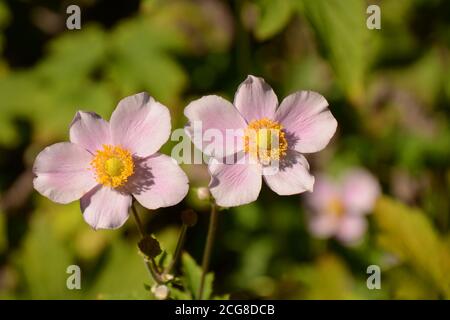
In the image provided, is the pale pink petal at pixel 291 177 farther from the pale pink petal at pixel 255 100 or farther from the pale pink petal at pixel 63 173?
the pale pink petal at pixel 63 173

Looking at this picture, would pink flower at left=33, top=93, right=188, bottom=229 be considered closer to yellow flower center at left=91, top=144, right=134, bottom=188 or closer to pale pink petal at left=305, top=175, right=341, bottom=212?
yellow flower center at left=91, top=144, right=134, bottom=188

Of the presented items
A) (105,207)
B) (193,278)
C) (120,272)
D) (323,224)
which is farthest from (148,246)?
(323,224)

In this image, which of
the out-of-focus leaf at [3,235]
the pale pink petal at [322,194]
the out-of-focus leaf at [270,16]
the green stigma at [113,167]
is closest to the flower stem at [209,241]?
the green stigma at [113,167]

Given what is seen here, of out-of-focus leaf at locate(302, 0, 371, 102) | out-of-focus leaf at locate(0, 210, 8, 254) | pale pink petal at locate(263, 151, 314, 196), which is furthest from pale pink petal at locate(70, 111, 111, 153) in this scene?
out-of-focus leaf at locate(0, 210, 8, 254)

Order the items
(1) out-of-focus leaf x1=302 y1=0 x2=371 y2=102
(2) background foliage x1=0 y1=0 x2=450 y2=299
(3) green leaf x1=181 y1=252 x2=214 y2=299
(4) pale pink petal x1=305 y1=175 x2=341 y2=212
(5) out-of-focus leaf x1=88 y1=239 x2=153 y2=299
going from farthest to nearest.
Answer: (4) pale pink petal x1=305 y1=175 x2=341 y2=212
(2) background foliage x1=0 y1=0 x2=450 y2=299
(5) out-of-focus leaf x1=88 y1=239 x2=153 y2=299
(1) out-of-focus leaf x1=302 y1=0 x2=371 y2=102
(3) green leaf x1=181 y1=252 x2=214 y2=299

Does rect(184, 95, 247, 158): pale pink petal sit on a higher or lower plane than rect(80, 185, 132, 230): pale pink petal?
higher

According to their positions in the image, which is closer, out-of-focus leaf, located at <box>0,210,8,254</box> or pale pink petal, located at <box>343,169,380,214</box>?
out-of-focus leaf, located at <box>0,210,8,254</box>
